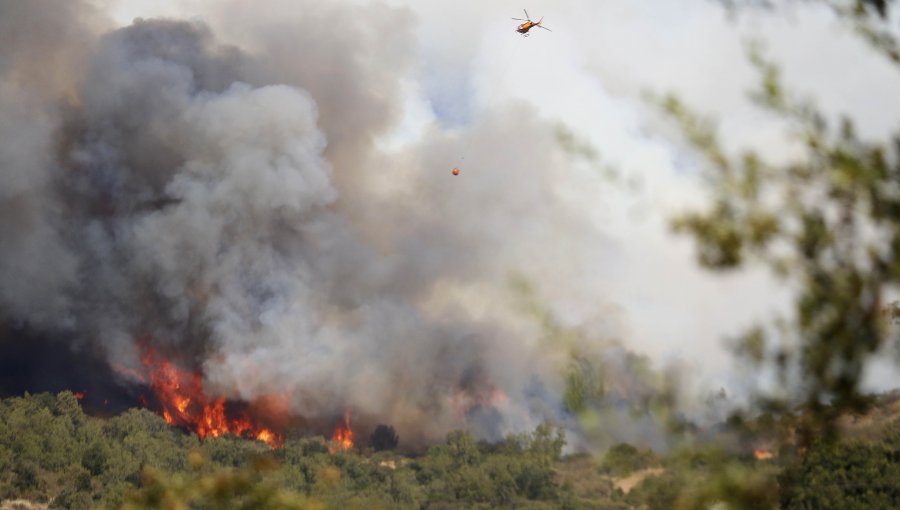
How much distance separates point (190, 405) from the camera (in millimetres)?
118312

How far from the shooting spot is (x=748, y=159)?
8.50 m

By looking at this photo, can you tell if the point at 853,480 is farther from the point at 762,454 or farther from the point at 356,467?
the point at 762,454

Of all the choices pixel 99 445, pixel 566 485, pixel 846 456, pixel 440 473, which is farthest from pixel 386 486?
pixel 846 456

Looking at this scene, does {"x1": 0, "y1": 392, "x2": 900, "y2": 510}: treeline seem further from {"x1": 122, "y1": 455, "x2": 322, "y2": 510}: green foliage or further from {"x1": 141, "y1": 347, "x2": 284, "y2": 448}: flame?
{"x1": 122, "y1": 455, "x2": 322, "y2": 510}: green foliage

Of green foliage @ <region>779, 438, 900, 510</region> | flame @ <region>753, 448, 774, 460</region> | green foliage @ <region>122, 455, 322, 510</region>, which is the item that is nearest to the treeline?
green foliage @ <region>779, 438, 900, 510</region>

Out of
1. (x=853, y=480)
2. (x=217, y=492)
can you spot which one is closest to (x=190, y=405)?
(x=853, y=480)

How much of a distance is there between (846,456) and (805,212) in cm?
6748

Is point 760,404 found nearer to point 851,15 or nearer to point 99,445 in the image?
point 851,15

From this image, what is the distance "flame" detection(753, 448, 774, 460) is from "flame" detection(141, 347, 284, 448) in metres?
112

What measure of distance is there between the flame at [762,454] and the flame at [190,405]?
111821 mm

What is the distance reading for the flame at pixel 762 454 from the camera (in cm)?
866

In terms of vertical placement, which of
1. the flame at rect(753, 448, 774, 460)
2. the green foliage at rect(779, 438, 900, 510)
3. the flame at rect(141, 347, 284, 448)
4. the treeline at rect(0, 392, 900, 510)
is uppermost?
the flame at rect(141, 347, 284, 448)

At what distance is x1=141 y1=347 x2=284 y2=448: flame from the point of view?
116906 millimetres

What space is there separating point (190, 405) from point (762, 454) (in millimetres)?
115502
